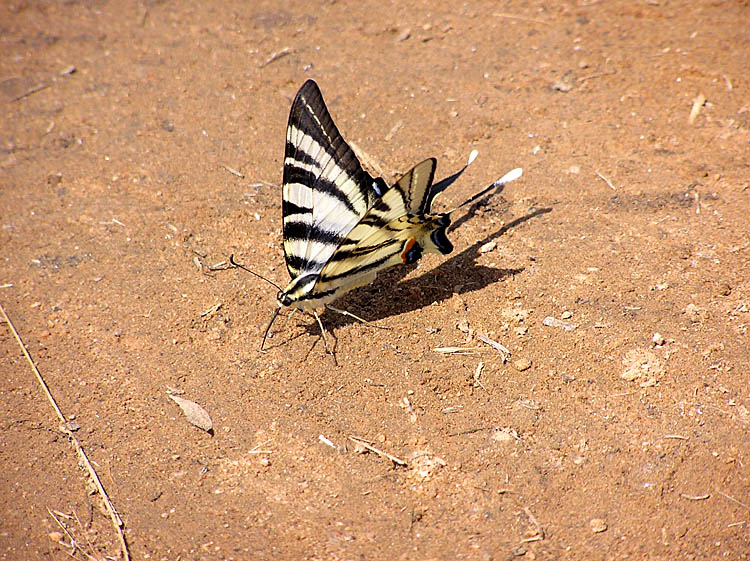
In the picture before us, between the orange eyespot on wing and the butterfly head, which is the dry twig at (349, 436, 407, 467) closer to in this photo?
the butterfly head

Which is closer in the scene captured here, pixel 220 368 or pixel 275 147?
pixel 220 368

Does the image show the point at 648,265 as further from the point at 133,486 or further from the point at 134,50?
the point at 134,50

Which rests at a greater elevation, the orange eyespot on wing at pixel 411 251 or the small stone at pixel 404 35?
the small stone at pixel 404 35

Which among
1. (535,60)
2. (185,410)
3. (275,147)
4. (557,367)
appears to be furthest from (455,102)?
(185,410)

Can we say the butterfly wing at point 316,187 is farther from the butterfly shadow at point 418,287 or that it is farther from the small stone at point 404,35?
the small stone at point 404,35

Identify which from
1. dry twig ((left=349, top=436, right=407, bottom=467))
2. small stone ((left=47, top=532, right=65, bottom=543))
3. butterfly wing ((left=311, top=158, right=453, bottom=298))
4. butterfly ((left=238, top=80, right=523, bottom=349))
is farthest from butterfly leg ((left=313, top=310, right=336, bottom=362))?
small stone ((left=47, top=532, right=65, bottom=543))

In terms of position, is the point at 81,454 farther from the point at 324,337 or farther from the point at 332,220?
the point at 332,220

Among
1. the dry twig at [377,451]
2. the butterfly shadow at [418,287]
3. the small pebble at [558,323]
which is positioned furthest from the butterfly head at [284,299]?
the small pebble at [558,323]
